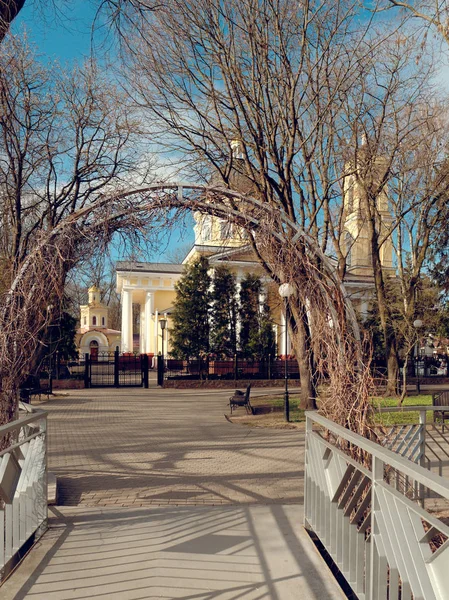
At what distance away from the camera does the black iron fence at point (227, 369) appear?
25.5 metres

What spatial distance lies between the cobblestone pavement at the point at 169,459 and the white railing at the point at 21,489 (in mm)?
1600

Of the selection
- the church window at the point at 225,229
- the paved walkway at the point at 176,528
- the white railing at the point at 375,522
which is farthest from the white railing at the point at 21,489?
the church window at the point at 225,229

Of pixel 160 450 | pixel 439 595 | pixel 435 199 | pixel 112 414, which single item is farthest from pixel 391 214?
pixel 439 595

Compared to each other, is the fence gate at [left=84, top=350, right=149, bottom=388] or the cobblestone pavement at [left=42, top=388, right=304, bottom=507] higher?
the fence gate at [left=84, top=350, right=149, bottom=388]

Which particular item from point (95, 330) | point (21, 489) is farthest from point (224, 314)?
point (21, 489)

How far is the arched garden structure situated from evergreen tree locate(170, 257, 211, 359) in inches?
870

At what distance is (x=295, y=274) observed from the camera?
18.4 ft

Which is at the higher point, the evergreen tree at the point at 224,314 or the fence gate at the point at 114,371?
the evergreen tree at the point at 224,314

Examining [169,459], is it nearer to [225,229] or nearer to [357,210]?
[225,229]

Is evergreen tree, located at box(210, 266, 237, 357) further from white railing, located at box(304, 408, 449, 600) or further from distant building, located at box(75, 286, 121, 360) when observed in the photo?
white railing, located at box(304, 408, 449, 600)

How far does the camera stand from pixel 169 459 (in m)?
8.74

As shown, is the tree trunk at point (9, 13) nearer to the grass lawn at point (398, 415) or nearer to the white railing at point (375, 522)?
the white railing at point (375, 522)

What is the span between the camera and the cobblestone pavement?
6539 millimetres

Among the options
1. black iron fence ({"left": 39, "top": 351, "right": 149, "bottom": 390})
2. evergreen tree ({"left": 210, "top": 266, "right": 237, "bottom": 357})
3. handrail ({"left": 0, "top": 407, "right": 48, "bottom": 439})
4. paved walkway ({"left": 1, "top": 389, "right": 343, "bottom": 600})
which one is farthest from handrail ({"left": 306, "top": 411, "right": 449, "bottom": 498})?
evergreen tree ({"left": 210, "top": 266, "right": 237, "bottom": 357})
